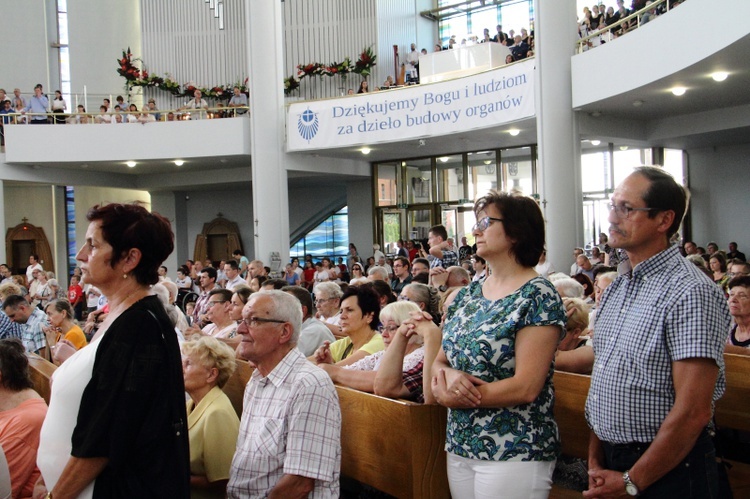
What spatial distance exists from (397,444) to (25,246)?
67.0 feet

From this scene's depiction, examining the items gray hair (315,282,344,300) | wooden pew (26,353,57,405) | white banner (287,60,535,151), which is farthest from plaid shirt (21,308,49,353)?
white banner (287,60,535,151)

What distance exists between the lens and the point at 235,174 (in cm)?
1812

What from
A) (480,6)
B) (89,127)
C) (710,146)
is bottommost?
(710,146)

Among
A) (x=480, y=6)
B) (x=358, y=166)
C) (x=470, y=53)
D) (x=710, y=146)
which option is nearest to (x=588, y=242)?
(x=710, y=146)

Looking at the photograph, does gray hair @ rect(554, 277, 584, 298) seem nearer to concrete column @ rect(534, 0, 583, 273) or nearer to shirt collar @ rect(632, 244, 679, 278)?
shirt collar @ rect(632, 244, 679, 278)

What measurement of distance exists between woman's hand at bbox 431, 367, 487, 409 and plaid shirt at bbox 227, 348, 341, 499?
0.53 metres

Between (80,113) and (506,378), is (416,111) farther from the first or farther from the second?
(506,378)

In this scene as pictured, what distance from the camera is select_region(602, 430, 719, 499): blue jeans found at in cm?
201

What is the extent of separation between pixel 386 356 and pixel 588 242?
41.2 feet

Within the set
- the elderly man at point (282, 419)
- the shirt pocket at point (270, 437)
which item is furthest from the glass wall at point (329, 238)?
the shirt pocket at point (270, 437)

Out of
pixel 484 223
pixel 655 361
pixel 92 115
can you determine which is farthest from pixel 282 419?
pixel 92 115

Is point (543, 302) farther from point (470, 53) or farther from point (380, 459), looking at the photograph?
point (470, 53)

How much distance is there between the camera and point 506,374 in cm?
227

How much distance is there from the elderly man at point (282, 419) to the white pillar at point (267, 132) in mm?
11985
